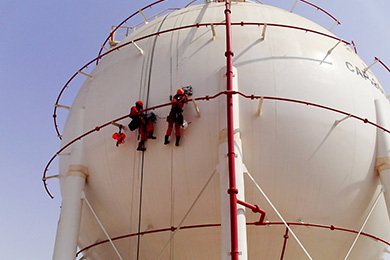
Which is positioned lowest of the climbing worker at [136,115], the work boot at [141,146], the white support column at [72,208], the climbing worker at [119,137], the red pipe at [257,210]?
the red pipe at [257,210]

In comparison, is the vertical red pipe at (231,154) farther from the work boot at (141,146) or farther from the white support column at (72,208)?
the white support column at (72,208)

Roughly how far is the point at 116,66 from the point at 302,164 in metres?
4.26

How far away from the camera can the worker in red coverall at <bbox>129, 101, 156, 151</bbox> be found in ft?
23.3

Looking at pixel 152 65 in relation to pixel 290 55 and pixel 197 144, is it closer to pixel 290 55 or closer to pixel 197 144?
pixel 197 144

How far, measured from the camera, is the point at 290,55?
757 cm

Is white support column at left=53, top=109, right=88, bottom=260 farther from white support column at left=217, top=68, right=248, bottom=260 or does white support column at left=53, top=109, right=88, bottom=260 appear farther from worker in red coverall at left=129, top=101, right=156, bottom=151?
white support column at left=217, top=68, right=248, bottom=260

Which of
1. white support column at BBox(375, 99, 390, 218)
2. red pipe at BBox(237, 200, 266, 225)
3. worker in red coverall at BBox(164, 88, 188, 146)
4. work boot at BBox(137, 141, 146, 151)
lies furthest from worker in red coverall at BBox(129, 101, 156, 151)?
white support column at BBox(375, 99, 390, 218)

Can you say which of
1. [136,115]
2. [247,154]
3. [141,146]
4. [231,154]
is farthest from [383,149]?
[136,115]

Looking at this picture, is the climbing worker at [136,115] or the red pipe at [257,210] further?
the climbing worker at [136,115]

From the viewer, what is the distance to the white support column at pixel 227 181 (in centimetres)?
583

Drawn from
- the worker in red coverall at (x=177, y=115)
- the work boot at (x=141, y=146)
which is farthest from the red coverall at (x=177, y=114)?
the work boot at (x=141, y=146)

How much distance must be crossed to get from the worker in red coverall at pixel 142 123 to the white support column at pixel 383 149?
159 inches

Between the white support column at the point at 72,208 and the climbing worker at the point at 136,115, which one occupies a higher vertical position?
the climbing worker at the point at 136,115

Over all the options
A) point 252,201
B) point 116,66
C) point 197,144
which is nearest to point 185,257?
point 252,201
